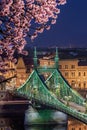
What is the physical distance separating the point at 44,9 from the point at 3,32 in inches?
24.6

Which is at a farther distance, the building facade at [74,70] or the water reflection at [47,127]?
the building facade at [74,70]

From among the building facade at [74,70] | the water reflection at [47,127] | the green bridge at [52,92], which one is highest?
the building facade at [74,70]

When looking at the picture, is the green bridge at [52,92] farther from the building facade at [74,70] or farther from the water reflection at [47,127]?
the building facade at [74,70]

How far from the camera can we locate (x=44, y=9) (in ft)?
23.8

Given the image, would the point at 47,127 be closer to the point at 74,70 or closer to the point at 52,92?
the point at 52,92

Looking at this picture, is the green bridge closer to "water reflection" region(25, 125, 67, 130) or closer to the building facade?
"water reflection" region(25, 125, 67, 130)

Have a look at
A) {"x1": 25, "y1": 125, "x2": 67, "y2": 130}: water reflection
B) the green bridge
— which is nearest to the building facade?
the green bridge

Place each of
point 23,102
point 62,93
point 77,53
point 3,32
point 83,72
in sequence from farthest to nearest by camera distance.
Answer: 1. point 77,53
2. point 83,72
3. point 23,102
4. point 62,93
5. point 3,32

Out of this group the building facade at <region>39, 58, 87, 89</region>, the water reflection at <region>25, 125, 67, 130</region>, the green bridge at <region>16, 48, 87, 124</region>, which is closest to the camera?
the water reflection at <region>25, 125, 67, 130</region>

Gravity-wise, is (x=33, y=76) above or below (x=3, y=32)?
above

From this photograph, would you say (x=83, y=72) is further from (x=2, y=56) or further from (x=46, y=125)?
(x=2, y=56)

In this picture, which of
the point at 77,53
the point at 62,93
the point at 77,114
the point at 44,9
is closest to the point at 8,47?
the point at 44,9

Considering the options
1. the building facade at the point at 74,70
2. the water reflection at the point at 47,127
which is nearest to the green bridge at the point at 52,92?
the water reflection at the point at 47,127

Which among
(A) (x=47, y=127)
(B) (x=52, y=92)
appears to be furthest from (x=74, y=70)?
(A) (x=47, y=127)
